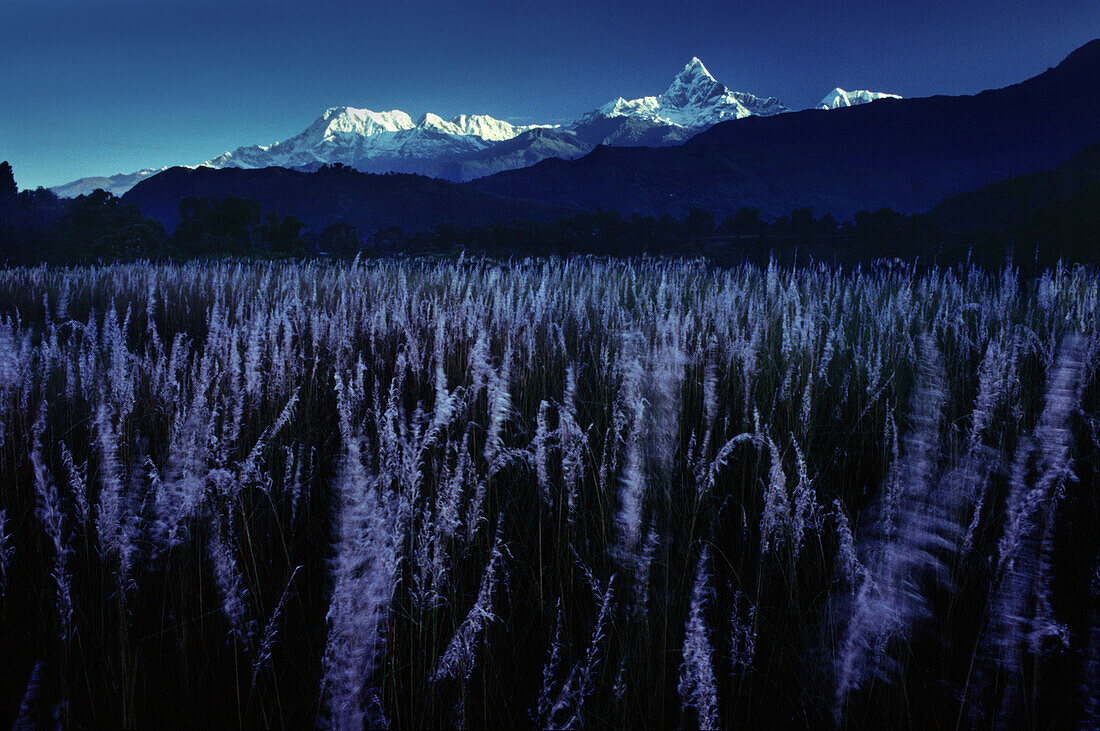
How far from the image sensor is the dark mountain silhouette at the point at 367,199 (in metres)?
71.1

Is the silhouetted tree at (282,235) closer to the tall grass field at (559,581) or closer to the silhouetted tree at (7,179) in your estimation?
the tall grass field at (559,581)

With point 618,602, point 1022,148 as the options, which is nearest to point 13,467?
point 618,602

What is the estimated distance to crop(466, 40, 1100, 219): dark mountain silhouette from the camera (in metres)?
95.8

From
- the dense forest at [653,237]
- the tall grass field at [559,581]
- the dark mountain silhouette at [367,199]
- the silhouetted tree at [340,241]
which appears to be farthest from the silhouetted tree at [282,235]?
the dark mountain silhouette at [367,199]

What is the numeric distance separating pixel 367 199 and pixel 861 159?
99.3m

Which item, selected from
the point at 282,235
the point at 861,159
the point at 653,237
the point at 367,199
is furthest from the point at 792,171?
the point at 282,235

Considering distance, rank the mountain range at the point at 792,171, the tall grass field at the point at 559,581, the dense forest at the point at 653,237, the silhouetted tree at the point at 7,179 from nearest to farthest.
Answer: the tall grass field at the point at 559,581 < the dense forest at the point at 653,237 < the silhouetted tree at the point at 7,179 < the mountain range at the point at 792,171

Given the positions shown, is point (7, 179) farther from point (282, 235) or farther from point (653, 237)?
point (653, 237)

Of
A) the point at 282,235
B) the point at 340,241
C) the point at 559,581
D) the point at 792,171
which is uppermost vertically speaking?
the point at 792,171

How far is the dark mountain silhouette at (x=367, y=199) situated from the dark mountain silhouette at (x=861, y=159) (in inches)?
922

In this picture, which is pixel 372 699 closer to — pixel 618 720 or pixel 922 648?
pixel 618 720

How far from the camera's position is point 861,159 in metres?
118

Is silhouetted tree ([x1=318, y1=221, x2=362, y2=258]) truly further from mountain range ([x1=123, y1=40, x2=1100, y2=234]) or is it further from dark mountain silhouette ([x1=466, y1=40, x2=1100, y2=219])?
dark mountain silhouette ([x1=466, y1=40, x2=1100, y2=219])

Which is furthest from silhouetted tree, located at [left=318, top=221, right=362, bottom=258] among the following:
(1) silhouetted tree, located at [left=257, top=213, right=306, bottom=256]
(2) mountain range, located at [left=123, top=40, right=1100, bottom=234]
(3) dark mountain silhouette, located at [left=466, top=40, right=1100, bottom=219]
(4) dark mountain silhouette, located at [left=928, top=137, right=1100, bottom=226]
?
(3) dark mountain silhouette, located at [left=466, top=40, right=1100, bottom=219]
